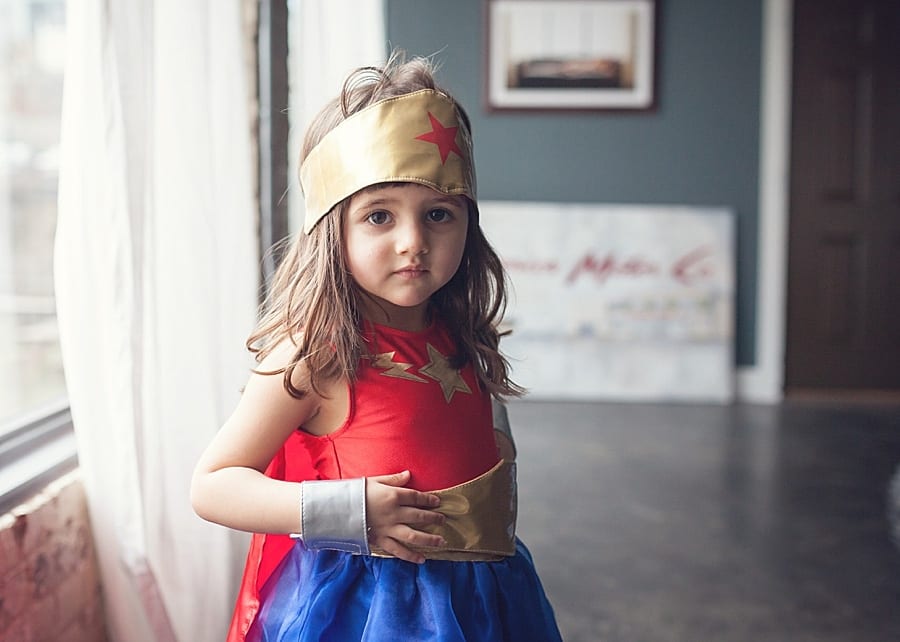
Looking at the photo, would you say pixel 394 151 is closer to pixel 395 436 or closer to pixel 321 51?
pixel 395 436

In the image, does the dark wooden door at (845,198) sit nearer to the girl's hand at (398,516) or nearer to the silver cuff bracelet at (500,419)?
the silver cuff bracelet at (500,419)

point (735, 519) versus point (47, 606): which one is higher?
point (47, 606)

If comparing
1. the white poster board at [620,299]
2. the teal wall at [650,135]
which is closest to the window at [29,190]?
the white poster board at [620,299]

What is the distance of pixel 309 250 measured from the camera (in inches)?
40.4

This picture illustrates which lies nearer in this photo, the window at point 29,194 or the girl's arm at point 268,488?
the girl's arm at point 268,488

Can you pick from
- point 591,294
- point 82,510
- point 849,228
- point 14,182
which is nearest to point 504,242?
point 591,294

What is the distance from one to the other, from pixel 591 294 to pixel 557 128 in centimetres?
87

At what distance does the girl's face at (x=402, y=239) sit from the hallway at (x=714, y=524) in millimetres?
1250

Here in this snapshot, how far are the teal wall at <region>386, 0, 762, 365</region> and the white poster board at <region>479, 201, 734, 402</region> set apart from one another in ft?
0.43

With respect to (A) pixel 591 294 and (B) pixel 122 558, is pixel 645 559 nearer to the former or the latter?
(B) pixel 122 558

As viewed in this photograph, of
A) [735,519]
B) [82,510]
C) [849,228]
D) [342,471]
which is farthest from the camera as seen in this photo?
[849,228]

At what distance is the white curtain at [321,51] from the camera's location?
6.22 ft

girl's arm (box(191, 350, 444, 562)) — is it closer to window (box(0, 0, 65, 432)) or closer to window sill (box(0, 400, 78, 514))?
window sill (box(0, 400, 78, 514))

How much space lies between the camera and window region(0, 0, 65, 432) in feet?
5.27
